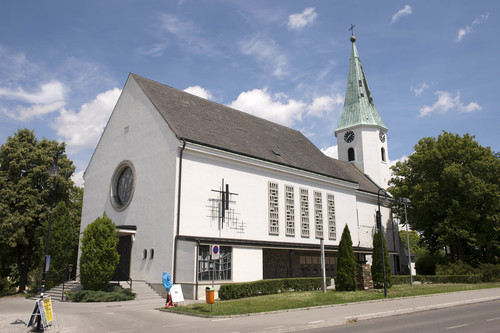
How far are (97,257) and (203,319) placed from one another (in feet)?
30.3

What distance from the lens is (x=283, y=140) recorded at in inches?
1291

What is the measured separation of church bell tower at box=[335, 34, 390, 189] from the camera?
44.4 m

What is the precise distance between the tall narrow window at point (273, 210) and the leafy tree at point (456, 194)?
13.9 metres

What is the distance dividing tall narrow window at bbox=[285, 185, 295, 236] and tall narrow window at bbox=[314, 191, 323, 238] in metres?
2.40

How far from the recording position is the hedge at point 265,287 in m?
19.2

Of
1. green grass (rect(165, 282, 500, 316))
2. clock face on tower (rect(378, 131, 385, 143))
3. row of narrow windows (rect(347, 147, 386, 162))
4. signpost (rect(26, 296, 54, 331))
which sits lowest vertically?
green grass (rect(165, 282, 500, 316))

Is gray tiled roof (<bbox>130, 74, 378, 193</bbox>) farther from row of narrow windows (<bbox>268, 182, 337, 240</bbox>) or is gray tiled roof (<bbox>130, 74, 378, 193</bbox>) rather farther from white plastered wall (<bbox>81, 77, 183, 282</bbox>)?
row of narrow windows (<bbox>268, 182, 337, 240</bbox>)

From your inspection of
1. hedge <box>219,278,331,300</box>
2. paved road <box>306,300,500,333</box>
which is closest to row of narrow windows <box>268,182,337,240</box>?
hedge <box>219,278,331,300</box>

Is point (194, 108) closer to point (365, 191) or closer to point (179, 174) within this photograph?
point (179, 174)

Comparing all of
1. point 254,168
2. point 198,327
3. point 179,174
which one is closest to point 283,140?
point 254,168

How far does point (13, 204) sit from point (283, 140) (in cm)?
2047

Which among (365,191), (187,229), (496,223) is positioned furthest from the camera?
(365,191)

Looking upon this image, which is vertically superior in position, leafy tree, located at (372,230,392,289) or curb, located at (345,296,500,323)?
leafy tree, located at (372,230,392,289)

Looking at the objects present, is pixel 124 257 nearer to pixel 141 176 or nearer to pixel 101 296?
pixel 101 296
